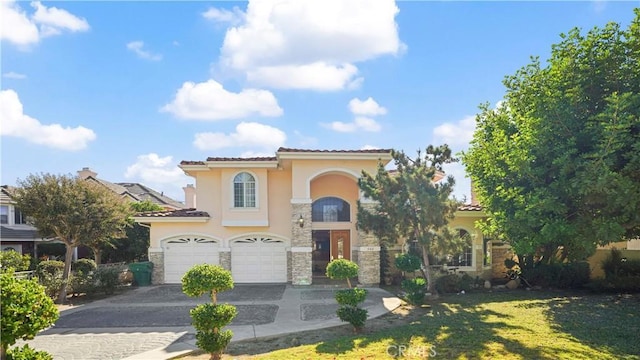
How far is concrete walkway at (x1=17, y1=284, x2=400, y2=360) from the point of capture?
936cm

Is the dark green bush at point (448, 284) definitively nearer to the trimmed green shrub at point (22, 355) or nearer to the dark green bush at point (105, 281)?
the dark green bush at point (105, 281)

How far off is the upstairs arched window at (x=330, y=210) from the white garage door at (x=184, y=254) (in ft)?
17.2

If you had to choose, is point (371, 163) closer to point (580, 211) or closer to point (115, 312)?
point (580, 211)

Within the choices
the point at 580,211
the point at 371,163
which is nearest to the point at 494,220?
the point at 580,211

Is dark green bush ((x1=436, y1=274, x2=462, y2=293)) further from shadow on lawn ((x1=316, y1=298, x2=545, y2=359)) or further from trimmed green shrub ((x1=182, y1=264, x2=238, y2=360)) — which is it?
trimmed green shrub ((x1=182, y1=264, x2=238, y2=360))

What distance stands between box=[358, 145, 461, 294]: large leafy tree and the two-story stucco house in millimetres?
3830

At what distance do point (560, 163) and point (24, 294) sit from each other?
9.68 metres

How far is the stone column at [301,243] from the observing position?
18422mm

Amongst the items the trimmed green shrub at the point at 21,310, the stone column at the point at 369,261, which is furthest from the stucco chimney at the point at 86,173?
the trimmed green shrub at the point at 21,310

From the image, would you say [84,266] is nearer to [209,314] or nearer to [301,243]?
[301,243]

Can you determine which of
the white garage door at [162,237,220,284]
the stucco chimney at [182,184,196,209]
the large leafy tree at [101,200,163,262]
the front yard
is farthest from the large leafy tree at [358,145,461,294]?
the stucco chimney at [182,184,196,209]

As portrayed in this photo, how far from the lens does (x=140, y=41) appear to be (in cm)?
1070

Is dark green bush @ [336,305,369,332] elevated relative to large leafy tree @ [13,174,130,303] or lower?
lower

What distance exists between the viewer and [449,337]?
9.51 m
